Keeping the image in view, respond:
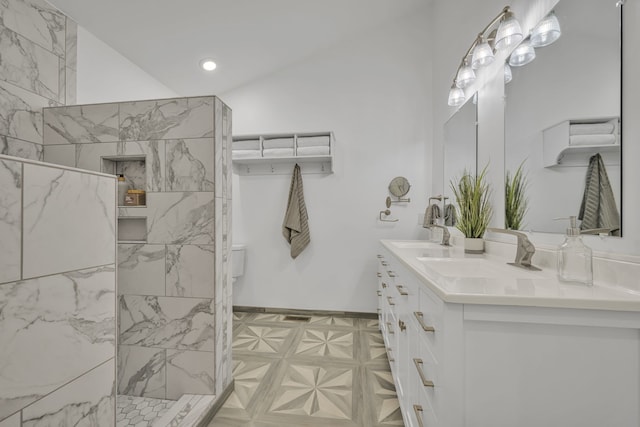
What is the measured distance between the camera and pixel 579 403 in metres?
0.71

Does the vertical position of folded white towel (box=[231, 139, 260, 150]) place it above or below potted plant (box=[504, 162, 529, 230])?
above

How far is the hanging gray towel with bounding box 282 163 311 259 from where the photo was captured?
2957mm

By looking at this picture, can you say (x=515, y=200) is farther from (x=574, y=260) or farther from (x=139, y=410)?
(x=139, y=410)

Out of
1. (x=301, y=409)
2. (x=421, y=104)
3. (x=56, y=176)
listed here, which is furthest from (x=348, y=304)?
(x=56, y=176)

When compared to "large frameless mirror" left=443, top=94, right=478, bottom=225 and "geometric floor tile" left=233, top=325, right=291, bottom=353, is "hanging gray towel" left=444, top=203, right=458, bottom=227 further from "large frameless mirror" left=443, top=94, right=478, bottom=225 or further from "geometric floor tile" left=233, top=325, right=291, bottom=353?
"geometric floor tile" left=233, top=325, right=291, bottom=353

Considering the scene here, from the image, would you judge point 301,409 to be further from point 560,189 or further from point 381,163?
point 381,163

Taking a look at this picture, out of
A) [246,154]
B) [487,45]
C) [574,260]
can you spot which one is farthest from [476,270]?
[246,154]

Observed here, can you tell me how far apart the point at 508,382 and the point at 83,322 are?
1349mm

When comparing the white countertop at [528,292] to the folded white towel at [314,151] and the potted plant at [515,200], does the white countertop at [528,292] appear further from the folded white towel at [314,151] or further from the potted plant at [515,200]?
the folded white towel at [314,151]

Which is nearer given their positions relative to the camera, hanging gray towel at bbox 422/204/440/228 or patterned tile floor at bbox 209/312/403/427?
patterned tile floor at bbox 209/312/403/427

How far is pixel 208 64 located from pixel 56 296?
2.39 m

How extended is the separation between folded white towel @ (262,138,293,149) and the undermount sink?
6.34 feet

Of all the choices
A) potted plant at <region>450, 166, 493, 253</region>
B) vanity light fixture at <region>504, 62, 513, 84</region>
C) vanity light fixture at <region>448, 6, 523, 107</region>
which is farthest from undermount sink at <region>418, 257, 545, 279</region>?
vanity light fixture at <region>448, 6, 523, 107</region>

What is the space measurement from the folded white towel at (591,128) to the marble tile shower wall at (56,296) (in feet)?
5.95
